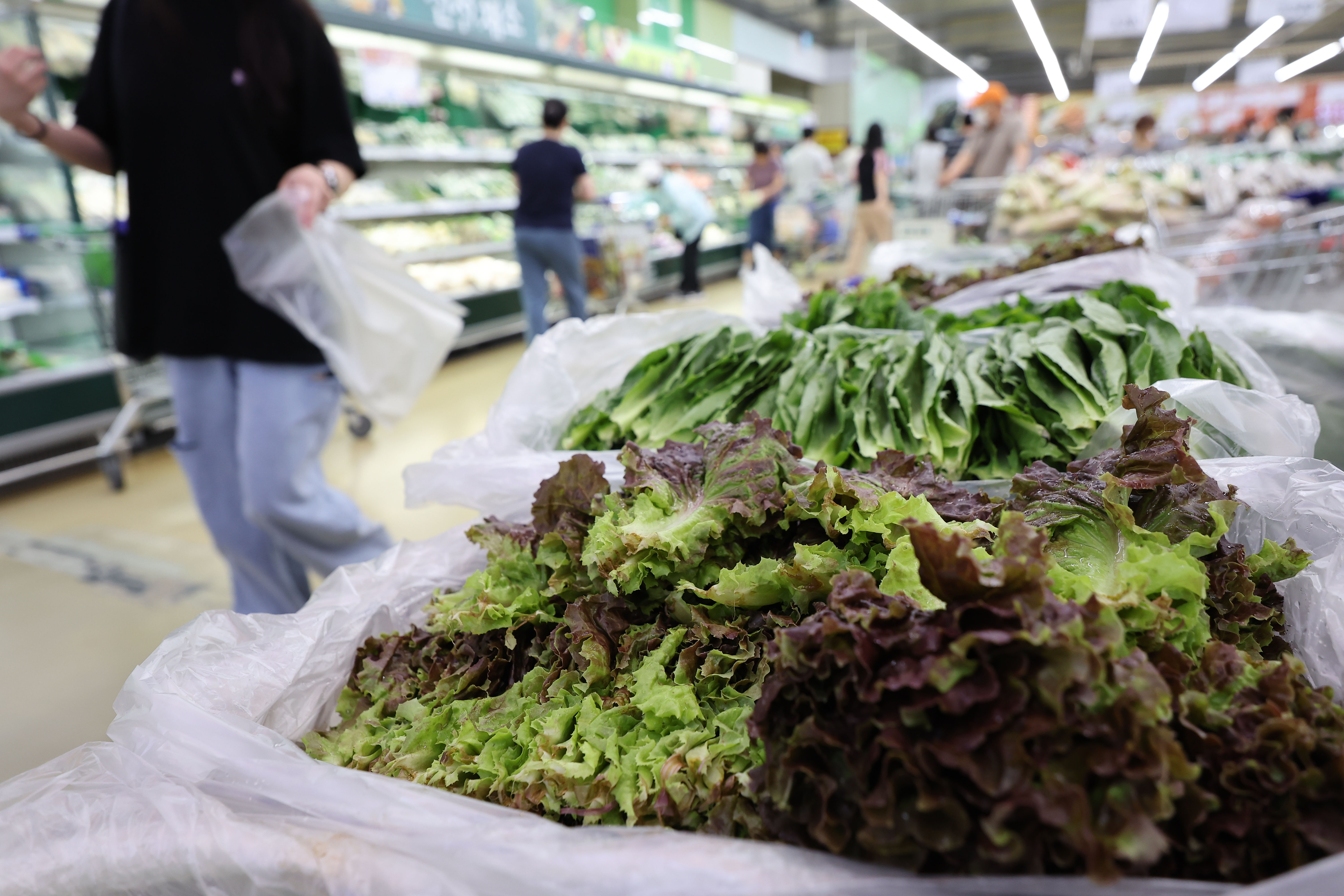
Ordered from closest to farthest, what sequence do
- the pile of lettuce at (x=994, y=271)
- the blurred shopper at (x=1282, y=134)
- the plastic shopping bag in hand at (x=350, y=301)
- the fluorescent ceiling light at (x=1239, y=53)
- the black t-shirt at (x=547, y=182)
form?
the plastic shopping bag in hand at (x=350, y=301)
the pile of lettuce at (x=994, y=271)
the black t-shirt at (x=547, y=182)
the blurred shopper at (x=1282, y=134)
the fluorescent ceiling light at (x=1239, y=53)

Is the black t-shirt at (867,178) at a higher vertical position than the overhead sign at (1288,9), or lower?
lower

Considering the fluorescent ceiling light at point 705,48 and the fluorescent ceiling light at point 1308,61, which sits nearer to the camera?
the fluorescent ceiling light at point 705,48

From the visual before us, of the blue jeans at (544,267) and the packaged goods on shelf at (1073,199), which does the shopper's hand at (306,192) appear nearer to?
the blue jeans at (544,267)

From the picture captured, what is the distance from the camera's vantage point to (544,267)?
5.71m

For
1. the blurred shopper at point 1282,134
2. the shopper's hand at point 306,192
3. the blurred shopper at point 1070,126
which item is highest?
the blurred shopper at point 1070,126

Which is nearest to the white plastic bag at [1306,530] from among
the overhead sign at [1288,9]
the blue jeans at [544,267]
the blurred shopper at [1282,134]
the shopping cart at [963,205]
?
the shopping cart at [963,205]

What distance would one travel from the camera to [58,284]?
171 inches

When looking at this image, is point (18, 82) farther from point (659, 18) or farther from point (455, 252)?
point (659, 18)

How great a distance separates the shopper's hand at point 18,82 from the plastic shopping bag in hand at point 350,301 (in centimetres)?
52

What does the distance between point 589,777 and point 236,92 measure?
1.85 metres

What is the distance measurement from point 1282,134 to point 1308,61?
1249 cm

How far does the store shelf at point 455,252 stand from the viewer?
6.51 m

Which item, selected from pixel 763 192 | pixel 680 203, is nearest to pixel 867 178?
pixel 680 203

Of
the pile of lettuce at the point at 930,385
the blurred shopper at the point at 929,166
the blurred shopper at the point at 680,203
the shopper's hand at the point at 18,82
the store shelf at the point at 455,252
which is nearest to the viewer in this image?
the pile of lettuce at the point at 930,385
